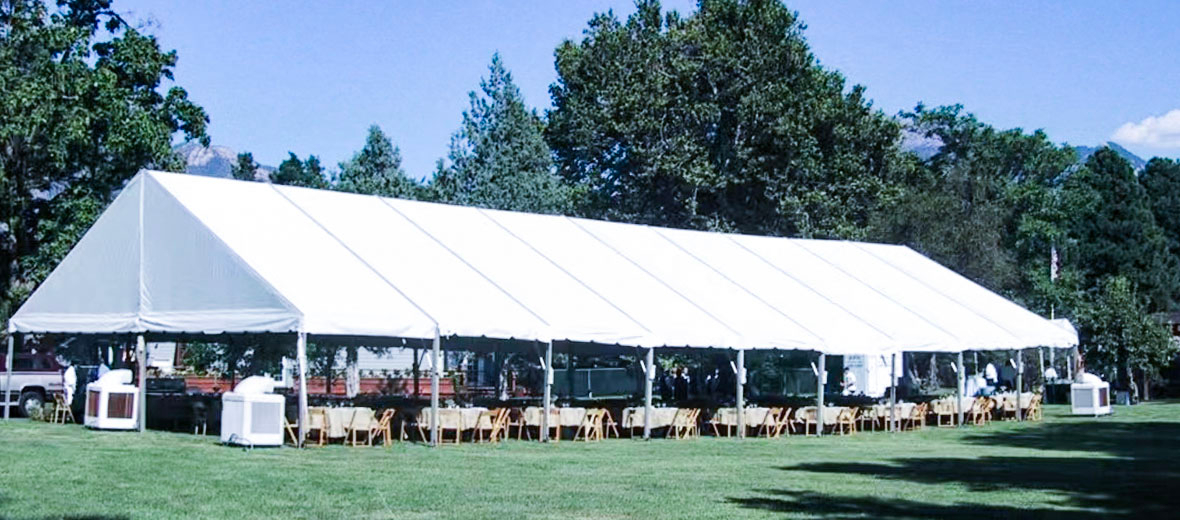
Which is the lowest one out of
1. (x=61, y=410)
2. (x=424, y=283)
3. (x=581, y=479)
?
(x=581, y=479)

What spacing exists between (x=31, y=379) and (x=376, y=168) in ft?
69.2

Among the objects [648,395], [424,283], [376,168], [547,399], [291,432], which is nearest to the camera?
[291,432]

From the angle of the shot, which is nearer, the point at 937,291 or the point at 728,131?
the point at 937,291

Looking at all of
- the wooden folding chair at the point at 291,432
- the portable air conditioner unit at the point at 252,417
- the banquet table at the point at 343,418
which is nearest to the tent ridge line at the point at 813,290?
the banquet table at the point at 343,418

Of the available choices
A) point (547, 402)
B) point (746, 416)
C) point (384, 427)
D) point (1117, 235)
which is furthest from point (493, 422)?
point (1117, 235)

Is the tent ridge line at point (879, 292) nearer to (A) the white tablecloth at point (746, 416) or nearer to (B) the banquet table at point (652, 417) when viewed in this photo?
(A) the white tablecloth at point (746, 416)

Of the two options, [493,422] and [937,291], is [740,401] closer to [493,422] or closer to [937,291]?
[493,422]

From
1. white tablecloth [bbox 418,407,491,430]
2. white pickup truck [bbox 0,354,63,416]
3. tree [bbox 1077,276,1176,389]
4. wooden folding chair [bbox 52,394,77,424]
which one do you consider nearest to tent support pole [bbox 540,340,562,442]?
white tablecloth [bbox 418,407,491,430]

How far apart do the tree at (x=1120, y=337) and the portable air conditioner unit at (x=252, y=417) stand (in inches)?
1272

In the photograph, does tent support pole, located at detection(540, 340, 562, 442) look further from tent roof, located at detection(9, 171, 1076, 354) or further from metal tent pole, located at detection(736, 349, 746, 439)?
metal tent pole, located at detection(736, 349, 746, 439)

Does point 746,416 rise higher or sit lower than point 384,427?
higher

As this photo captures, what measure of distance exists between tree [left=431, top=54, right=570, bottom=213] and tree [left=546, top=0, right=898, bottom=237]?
2863mm

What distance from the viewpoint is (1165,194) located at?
7975cm

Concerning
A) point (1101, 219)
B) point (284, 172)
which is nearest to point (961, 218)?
point (1101, 219)
